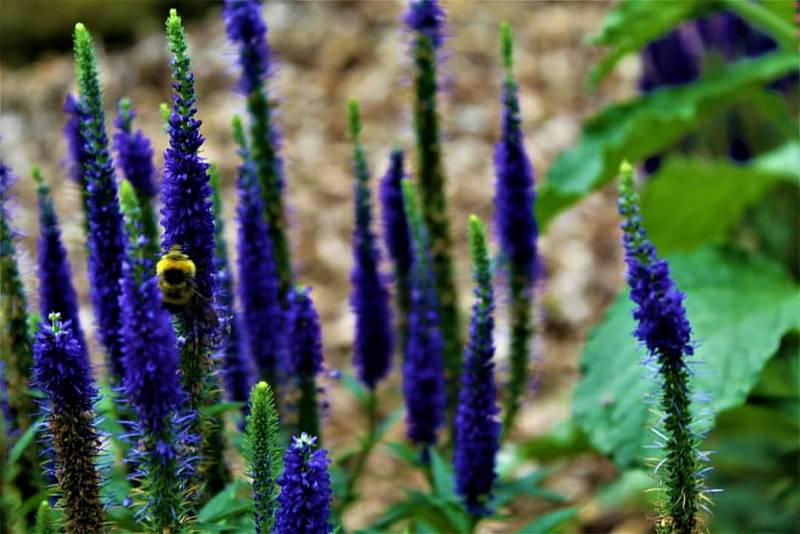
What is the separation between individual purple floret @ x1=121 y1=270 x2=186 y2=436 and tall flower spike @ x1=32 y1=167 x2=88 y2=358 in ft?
2.65

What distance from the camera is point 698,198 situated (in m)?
4.25

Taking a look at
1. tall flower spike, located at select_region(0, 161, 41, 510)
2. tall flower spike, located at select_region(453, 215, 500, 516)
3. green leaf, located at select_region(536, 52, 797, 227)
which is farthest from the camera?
green leaf, located at select_region(536, 52, 797, 227)

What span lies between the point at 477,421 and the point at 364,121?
4826 millimetres

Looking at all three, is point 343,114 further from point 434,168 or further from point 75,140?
point 75,140

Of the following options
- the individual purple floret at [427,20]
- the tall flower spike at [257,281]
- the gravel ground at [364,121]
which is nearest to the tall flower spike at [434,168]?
the individual purple floret at [427,20]

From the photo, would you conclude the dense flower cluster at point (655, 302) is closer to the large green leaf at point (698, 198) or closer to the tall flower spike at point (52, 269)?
the tall flower spike at point (52, 269)

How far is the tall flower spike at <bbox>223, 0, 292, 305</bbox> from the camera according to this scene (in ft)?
9.01

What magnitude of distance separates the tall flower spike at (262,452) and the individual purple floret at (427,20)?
1.47 meters

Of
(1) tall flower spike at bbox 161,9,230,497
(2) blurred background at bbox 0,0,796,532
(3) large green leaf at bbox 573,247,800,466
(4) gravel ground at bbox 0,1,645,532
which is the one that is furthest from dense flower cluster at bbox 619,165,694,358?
(4) gravel ground at bbox 0,1,645,532

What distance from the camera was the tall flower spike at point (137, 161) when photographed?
2.53 meters

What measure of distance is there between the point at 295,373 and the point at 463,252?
3.64m

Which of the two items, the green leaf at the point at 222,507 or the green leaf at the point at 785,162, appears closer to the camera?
the green leaf at the point at 222,507

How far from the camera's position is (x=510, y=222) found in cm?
298

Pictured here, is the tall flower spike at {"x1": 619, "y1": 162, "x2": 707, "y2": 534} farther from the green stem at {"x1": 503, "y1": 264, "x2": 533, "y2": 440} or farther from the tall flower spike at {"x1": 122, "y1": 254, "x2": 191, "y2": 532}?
the green stem at {"x1": 503, "y1": 264, "x2": 533, "y2": 440}
